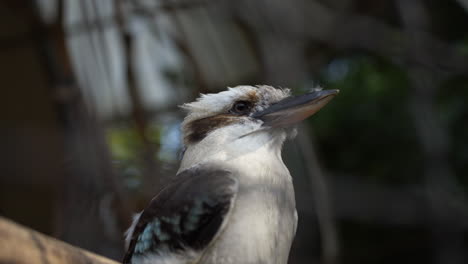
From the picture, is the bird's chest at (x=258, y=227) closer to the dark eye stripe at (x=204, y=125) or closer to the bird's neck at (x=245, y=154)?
the bird's neck at (x=245, y=154)

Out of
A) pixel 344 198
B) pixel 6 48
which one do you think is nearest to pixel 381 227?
pixel 344 198

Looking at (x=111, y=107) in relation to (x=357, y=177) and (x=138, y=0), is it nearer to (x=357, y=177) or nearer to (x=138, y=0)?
(x=138, y=0)

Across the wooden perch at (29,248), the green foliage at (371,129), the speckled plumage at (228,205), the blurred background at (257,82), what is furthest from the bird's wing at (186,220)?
the green foliage at (371,129)

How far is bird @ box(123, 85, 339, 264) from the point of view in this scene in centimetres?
122

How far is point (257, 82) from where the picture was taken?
9.59 ft

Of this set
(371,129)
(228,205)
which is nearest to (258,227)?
(228,205)

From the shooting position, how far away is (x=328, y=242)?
75.5 inches

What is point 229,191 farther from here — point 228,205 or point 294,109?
point 294,109

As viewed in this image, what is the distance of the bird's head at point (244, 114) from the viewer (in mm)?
1509

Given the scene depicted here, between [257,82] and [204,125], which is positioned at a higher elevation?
[204,125]

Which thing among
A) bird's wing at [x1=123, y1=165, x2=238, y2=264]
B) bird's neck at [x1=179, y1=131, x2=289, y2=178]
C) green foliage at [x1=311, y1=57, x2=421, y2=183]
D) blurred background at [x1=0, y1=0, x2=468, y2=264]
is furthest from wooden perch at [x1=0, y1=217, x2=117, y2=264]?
green foliage at [x1=311, y1=57, x2=421, y2=183]

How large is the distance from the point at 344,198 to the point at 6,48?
1.77m

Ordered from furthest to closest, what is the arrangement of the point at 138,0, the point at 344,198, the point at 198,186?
the point at 344,198 → the point at 138,0 → the point at 198,186

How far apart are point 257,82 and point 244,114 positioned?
1352mm
